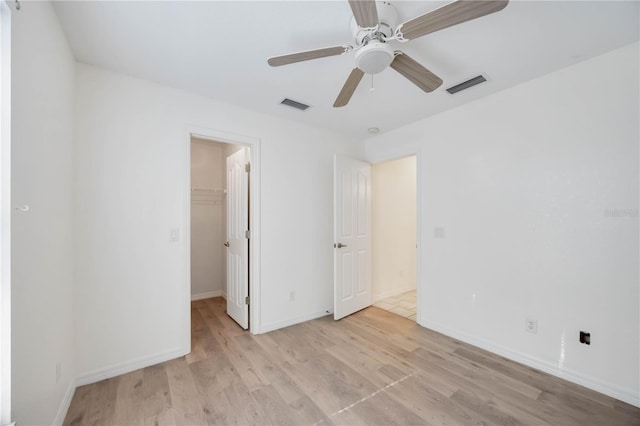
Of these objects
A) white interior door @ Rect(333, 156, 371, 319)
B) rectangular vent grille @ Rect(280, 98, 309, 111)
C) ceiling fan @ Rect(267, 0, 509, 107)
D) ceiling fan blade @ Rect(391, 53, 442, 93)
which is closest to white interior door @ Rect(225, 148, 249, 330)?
rectangular vent grille @ Rect(280, 98, 309, 111)

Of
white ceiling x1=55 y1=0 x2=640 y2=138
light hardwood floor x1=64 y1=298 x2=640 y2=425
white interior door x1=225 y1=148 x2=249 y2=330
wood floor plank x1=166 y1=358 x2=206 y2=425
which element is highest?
white ceiling x1=55 y1=0 x2=640 y2=138

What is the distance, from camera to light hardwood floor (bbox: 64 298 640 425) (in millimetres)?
1685

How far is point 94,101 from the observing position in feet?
6.82

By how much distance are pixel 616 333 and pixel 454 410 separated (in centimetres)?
135

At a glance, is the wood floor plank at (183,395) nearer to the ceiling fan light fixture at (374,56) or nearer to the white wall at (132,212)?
the white wall at (132,212)

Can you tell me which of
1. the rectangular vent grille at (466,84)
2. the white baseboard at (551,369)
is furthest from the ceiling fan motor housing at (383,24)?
the white baseboard at (551,369)

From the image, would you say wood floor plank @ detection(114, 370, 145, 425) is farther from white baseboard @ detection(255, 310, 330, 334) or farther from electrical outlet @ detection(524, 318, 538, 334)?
electrical outlet @ detection(524, 318, 538, 334)

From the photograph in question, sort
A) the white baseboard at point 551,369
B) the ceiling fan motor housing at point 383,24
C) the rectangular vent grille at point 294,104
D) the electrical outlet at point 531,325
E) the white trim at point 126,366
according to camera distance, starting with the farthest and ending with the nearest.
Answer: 1. the rectangular vent grille at point 294,104
2. the electrical outlet at point 531,325
3. the white trim at point 126,366
4. the white baseboard at point 551,369
5. the ceiling fan motor housing at point 383,24

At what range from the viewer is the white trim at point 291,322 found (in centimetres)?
295

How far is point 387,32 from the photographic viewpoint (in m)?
1.52

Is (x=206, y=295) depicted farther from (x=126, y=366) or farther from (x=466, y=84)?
(x=466, y=84)

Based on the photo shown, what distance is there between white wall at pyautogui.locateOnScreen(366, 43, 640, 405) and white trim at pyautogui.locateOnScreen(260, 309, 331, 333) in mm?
1327

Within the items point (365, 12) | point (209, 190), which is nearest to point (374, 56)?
point (365, 12)

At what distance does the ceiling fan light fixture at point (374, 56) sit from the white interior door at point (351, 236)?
1.72 metres
